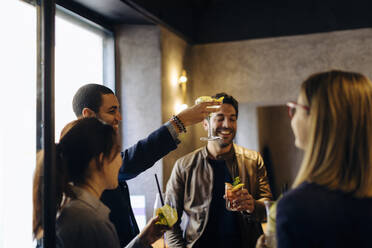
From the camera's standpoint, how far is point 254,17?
187 inches

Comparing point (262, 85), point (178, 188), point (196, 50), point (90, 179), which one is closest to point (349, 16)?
point (262, 85)

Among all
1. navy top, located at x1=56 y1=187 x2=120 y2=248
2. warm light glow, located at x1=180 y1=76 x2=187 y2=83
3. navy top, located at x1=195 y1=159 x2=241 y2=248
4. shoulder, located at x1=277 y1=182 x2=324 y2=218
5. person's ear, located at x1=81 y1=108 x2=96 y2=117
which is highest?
warm light glow, located at x1=180 y1=76 x2=187 y2=83

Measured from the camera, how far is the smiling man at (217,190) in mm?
2562

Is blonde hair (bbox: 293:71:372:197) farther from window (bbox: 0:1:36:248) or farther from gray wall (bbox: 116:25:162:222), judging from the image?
gray wall (bbox: 116:25:162:222)

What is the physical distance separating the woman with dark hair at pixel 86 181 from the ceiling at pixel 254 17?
8.58ft

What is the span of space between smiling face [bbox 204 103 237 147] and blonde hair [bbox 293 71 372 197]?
1.64 meters

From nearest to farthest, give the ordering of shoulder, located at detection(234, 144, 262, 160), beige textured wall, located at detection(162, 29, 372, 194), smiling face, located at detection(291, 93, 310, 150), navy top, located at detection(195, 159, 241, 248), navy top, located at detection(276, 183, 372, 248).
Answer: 1. navy top, located at detection(276, 183, 372, 248)
2. smiling face, located at detection(291, 93, 310, 150)
3. navy top, located at detection(195, 159, 241, 248)
4. shoulder, located at detection(234, 144, 262, 160)
5. beige textured wall, located at detection(162, 29, 372, 194)

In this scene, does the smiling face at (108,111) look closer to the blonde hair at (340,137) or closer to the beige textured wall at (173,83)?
A: the blonde hair at (340,137)

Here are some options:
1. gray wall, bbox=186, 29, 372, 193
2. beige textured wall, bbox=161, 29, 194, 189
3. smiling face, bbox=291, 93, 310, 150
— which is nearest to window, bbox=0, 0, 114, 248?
smiling face, bbox=291, 93, 310, 150

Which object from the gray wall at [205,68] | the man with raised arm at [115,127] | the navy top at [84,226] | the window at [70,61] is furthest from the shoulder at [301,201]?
the gray wall at [205,68]

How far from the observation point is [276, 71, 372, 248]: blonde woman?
40.2 inches

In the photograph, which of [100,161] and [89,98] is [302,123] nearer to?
[100,161]

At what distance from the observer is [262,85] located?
182 inches

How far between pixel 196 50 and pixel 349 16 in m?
1.81
